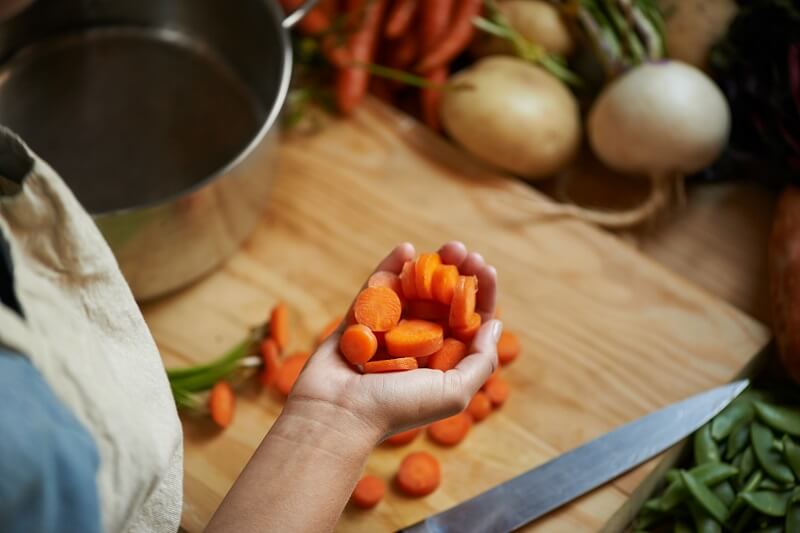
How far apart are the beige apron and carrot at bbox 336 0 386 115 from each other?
727mm

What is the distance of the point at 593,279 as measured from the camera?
123 centimetres

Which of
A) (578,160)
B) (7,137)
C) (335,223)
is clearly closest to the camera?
(7,137)

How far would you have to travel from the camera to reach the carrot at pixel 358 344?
83 centimetres

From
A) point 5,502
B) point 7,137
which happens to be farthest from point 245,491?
point 7,137

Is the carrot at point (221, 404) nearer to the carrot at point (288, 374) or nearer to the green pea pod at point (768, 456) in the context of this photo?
the carrot at point (288, 374)

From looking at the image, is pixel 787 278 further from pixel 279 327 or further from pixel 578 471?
pixel 279 327

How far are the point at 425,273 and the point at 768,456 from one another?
1.69 feet

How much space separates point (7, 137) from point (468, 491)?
668mm

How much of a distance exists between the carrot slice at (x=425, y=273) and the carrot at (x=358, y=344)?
80 mm

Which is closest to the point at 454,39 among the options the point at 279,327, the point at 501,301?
the point at 501,301

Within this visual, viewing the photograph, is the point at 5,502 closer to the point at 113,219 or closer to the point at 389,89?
the point at 113,219

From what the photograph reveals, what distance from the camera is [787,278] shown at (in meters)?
1.17

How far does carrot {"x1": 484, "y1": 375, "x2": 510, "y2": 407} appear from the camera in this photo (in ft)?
3.60

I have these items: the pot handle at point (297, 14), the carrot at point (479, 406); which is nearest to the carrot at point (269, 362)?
the carrot at point (479, 406)
